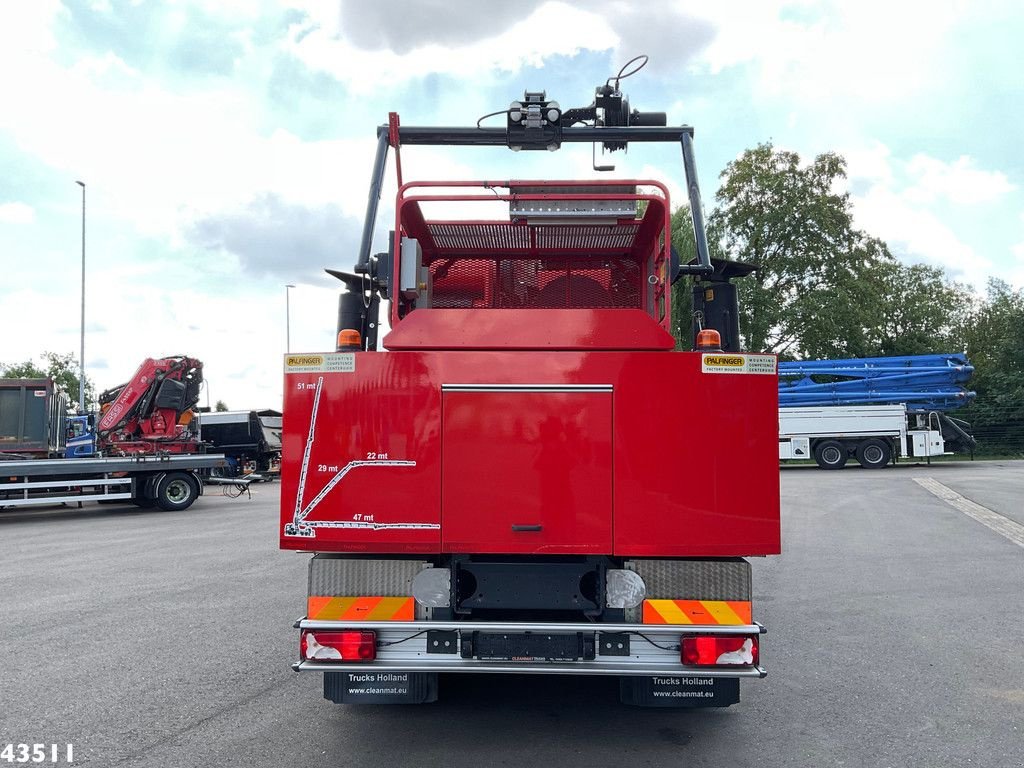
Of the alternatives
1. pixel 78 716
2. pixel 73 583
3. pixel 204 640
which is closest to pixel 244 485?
pixel 73 583

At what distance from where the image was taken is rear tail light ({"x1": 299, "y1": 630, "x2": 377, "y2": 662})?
11.2ft

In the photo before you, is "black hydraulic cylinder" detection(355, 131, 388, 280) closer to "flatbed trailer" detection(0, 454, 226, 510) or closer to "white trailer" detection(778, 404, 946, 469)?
"flatbed trailer" detection(0, 454, 226, 510)

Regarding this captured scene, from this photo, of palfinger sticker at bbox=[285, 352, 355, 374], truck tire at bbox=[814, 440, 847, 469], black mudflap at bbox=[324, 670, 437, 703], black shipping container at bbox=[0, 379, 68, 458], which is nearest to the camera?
palfinger sticker at bbox=[285, 352, 355, 374]

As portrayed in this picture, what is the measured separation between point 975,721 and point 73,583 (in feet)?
27.1

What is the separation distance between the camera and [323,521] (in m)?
3.44

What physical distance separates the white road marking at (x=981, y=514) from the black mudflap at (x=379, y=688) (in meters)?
9.47

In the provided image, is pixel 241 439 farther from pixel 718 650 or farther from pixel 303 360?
pixel 718 650

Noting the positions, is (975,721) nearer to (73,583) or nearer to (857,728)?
(857,728)

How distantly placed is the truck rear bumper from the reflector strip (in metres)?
0.07

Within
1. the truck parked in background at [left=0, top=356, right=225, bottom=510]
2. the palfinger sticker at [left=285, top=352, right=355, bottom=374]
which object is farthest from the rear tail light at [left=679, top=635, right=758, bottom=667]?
the truck parked in background at [left=0, top=356, right=225, bottom=510]

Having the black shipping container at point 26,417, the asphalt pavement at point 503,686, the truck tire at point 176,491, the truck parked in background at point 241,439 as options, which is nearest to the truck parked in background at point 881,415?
the asphalt pavement at point 503,686

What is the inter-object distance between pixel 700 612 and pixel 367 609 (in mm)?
1543

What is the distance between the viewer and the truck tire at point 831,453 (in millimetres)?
25359

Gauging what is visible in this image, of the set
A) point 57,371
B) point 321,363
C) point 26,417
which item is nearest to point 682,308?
point 321,363
